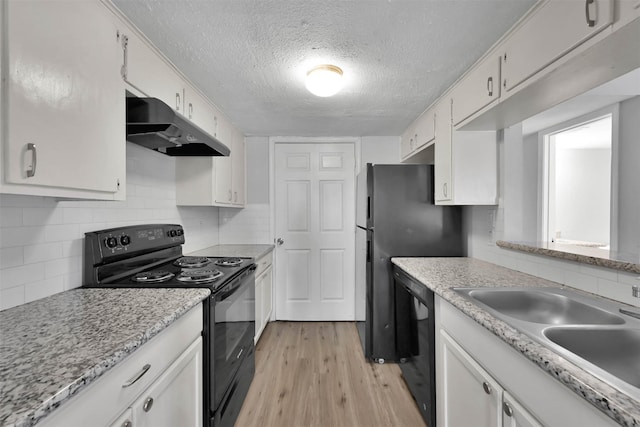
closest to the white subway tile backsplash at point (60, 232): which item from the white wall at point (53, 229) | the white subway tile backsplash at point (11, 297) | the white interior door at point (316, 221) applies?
the white wall at point (53, 229)

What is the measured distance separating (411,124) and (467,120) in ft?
3.61

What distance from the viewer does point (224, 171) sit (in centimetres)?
265

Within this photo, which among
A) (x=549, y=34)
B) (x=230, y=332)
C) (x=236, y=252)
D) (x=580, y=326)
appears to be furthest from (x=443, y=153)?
(x=236, y=252)

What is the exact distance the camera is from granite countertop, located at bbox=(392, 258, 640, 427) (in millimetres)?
576

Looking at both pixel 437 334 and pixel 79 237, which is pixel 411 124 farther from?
pixel 79 237

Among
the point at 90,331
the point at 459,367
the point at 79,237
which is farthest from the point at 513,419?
the point at 79,237

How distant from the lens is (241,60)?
5.39 ft

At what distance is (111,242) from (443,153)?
2.23m

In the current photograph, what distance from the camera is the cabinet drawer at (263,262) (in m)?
2.62

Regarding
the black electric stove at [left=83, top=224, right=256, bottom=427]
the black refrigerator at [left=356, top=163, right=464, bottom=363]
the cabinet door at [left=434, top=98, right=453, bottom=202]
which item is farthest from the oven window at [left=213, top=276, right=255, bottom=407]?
the cabinet door at [left=434, top=98, right=453, bottom=202]

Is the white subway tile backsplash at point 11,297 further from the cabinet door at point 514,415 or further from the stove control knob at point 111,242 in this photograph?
the cabinet door at point 514,415

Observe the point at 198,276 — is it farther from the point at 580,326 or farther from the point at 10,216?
the point at 580,326

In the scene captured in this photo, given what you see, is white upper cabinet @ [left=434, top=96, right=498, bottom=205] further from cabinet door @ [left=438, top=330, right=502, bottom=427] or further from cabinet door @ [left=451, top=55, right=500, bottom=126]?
cabinet door @ [left=438, top=330, right=502, bottom=427]

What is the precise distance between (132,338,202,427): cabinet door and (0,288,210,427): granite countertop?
0.21 meters
